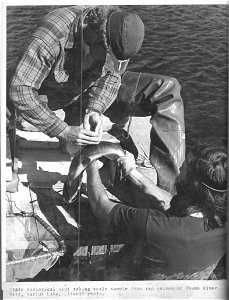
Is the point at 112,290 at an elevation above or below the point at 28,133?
below

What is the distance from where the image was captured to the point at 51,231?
14.1m

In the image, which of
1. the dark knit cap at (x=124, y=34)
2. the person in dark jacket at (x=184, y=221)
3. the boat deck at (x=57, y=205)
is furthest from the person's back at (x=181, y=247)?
the dark knit cap at (x=124, y=34)

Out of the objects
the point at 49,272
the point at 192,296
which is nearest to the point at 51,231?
the point at 49,272

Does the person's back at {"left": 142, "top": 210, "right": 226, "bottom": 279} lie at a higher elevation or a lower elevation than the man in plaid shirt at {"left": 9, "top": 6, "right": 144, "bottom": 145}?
lower

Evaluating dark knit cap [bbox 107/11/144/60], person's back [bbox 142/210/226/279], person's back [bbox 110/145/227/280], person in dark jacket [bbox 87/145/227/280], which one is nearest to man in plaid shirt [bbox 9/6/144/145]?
dark knit cap [bbox 107/11/144/60]

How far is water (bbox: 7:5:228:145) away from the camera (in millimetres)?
14133

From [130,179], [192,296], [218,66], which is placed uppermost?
[218,66]

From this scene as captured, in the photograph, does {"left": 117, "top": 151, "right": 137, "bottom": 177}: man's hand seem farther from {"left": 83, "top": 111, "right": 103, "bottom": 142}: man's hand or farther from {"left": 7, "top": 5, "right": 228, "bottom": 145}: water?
{"left": 7, "top": 5, "right": 228, "bottom": 145}: water

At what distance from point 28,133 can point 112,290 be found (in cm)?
143

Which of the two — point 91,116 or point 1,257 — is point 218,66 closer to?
point 91,116

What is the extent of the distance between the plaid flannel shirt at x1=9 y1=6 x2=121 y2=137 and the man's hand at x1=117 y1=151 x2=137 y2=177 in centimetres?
54

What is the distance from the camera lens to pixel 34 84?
1405cm

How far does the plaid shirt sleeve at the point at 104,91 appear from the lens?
1414 centimetres

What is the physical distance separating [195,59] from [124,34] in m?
0.62
